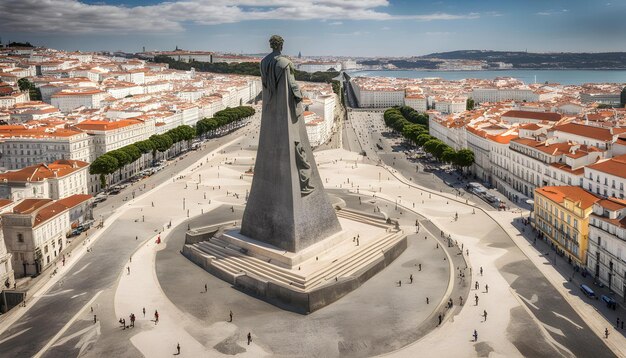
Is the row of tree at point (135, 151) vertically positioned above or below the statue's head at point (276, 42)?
below

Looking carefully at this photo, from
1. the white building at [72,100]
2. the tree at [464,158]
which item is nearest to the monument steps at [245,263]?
the tree at [464,158]

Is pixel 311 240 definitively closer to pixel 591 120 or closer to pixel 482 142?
pixel 482 142

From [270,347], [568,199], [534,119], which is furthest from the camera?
[534,119]

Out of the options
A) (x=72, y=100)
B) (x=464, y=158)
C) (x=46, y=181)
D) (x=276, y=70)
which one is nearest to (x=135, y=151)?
(x=46, y=181)

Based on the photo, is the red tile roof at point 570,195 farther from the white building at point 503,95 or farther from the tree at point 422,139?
the white building at point 503,95

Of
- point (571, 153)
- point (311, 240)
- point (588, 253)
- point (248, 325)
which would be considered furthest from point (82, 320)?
point (571, 153)

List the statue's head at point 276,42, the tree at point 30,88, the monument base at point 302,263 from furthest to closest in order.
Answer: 1. the tree at point 30,88
2. the statue's head at point 276,42
3. the monument base at point 302,263
